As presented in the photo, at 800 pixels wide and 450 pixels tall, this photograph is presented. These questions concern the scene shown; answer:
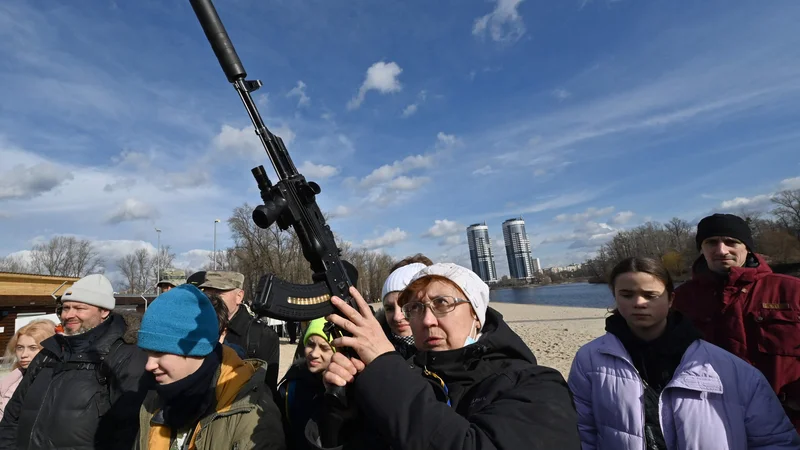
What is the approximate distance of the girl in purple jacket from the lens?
6.82 ft

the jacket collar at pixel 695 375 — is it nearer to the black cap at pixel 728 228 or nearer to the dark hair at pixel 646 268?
the dark hair at pixel 646 268

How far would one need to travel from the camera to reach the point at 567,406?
149 centimetres

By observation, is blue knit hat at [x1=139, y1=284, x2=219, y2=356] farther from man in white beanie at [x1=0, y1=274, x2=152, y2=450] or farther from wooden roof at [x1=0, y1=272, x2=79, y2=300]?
wooden roof at [x1=0, y1=272, x2=79, y2=300]

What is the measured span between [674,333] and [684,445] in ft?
1.95

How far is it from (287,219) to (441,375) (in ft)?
4.10

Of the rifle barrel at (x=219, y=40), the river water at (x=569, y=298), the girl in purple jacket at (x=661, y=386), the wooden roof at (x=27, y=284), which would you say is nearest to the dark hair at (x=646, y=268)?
the girl in purple jacket at (x=661, y=386)

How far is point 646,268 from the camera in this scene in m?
2.58

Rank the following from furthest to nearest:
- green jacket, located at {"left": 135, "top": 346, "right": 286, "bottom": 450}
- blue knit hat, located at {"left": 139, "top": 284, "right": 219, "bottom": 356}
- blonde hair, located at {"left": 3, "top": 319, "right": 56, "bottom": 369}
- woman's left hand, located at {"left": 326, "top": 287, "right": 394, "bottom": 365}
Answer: blonde hair, located at {"left": 3, "top": 319, "right": 56, "bottom": 369} → blue knit hat, located at {"left": 139, "top": 284, "right": 219, "bottom": 356} → green jacket, located at {"left": 135, "top": 346, "right": 286, "bottom": 450} → woman's left hand, located at {"left": 326, "top": 287, "right": 394, "bottom": 365}

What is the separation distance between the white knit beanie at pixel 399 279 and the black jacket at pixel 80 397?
6.37 feet

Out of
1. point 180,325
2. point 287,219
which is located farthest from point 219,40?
point 180,325

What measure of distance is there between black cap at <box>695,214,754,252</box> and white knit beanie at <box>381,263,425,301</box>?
2.21m

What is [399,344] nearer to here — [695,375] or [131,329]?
[695,375]

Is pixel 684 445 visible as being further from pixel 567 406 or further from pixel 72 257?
pixel 72 257

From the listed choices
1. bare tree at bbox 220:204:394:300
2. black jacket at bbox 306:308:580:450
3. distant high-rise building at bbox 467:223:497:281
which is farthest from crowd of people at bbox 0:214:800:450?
distant high-rise building at bbox 467:223:497:281
